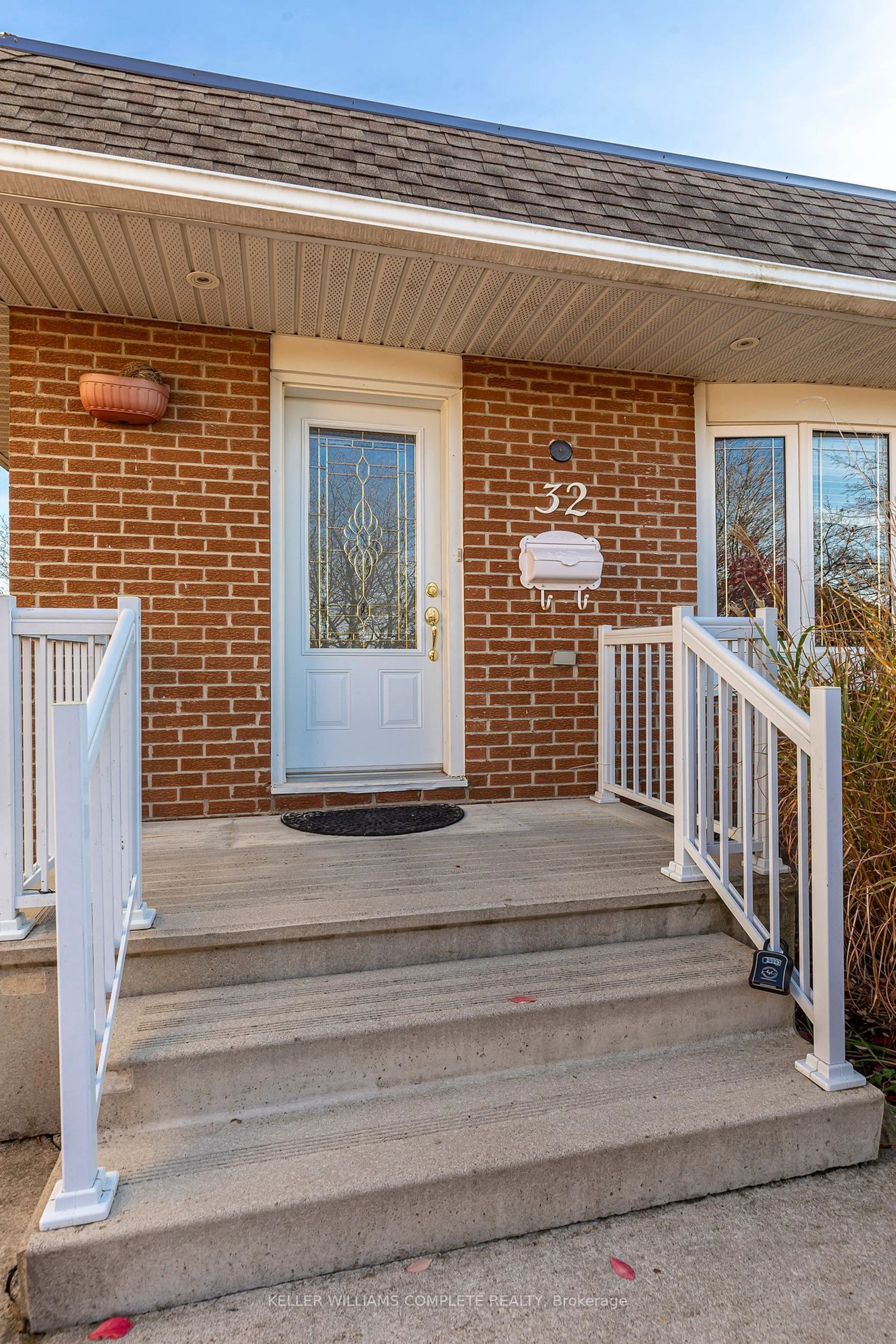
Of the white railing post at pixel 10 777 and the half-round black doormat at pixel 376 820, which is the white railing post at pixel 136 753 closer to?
the white railing post at pixel 10 777

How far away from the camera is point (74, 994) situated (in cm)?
135

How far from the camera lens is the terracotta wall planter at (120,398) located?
3156 mm

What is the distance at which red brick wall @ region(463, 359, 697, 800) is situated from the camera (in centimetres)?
377

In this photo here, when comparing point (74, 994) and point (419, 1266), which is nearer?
point (74, 994)

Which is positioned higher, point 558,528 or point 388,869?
point 558,528

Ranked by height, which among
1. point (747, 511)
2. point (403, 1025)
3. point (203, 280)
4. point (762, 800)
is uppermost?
point (203, 280)

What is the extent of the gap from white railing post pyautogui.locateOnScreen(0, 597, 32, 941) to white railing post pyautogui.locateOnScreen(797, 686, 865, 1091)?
200cm

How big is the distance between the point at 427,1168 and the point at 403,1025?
33 centimetres

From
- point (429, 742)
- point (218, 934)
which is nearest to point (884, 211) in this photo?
point (429, 742)

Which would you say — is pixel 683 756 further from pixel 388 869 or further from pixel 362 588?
pixel 362 588

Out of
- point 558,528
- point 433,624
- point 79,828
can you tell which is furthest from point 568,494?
point 79,828

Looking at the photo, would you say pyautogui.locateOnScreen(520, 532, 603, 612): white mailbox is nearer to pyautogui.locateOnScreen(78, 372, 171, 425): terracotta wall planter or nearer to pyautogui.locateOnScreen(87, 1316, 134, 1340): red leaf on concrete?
pyautogui.locateOnScreen(78, 372, 171, 425): terracotta wall planter

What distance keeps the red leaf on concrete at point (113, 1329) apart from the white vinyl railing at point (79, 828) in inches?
6.8

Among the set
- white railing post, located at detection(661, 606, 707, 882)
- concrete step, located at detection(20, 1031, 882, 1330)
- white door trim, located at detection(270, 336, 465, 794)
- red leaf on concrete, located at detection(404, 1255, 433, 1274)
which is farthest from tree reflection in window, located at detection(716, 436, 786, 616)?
red leaf on concrete, located at detection(404, 1255, 433, 1274)
